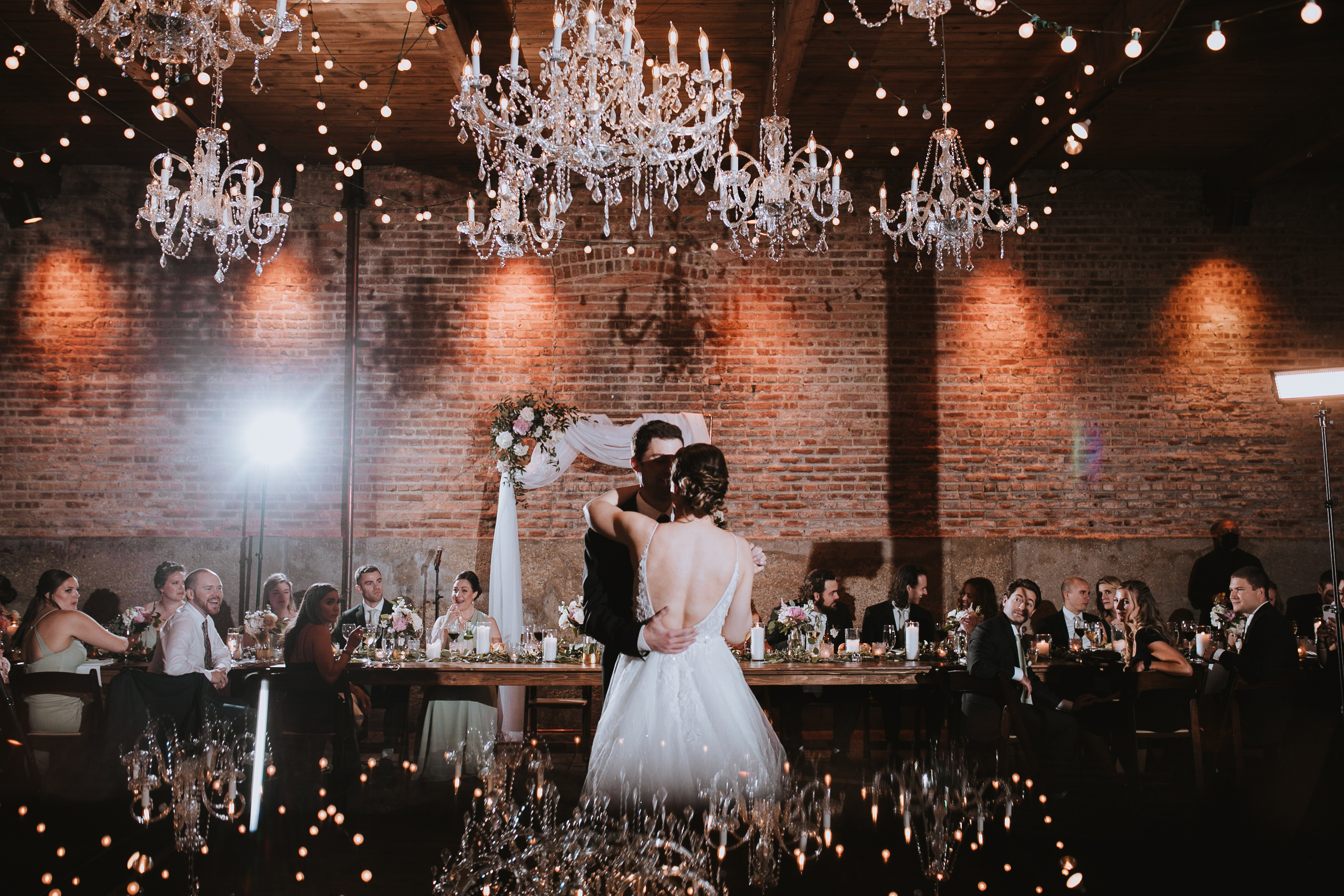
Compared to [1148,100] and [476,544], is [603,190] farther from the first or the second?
[1148,100]

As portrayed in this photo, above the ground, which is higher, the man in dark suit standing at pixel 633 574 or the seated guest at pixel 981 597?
the man in dark suit standing at pixel 633 574

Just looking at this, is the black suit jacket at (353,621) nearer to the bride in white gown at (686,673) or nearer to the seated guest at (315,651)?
the seated guest at (315,651)

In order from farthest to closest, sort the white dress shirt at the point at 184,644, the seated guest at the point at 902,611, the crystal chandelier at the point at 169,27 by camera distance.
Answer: the seated guest at the point at 902,611, the white dress shirt at the point at 184,644, the crystal chandelier at the point at 169,27

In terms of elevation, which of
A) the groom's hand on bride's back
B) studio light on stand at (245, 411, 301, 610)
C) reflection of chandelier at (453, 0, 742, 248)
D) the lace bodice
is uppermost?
reflection of chandelier at (453, 0, 742, 248)

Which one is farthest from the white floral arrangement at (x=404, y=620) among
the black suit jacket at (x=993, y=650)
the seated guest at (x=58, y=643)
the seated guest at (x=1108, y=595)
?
the seated guest at (x=1108, y=595)

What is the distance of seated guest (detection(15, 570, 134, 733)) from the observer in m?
4.62

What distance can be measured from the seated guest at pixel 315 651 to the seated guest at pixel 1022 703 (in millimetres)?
3268

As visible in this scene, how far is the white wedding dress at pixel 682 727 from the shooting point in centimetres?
274

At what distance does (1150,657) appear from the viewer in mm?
4945

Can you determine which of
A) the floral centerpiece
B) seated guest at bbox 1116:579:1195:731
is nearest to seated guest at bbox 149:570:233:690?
the floral centerpiece

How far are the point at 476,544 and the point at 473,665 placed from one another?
2483 millimetres

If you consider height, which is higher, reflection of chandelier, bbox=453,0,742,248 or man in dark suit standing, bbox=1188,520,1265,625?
reflection of chandelier, bbox=453,0,742,248

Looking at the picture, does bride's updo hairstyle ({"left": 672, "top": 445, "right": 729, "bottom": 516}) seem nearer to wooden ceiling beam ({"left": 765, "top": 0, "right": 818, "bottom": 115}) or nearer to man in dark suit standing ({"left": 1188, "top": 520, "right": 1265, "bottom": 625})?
wooden ceiling beam ({"left": 765, "top": 0, "right": 818, "bottom": 115})

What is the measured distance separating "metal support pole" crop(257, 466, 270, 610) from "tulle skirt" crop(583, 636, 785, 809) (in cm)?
561
